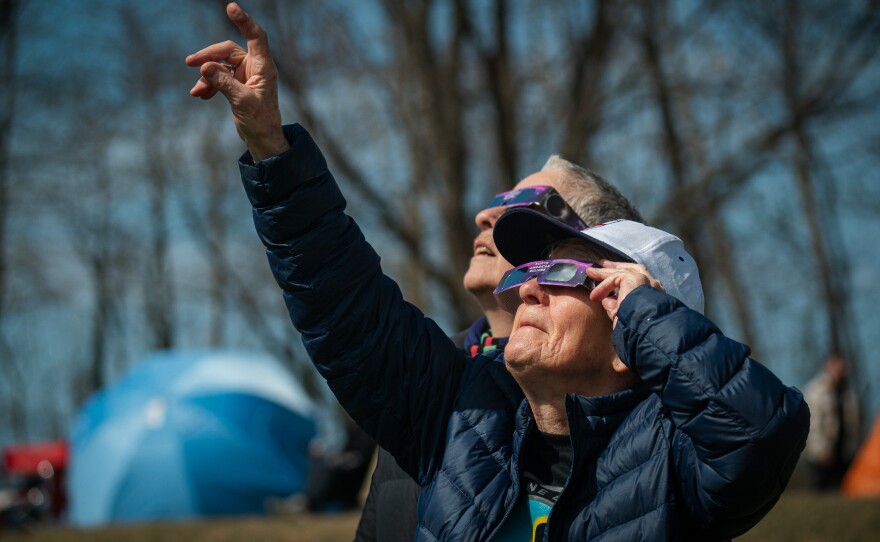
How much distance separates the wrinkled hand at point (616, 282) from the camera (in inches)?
90.8

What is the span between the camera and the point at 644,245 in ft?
8.19

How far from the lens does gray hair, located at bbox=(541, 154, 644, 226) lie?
3148 mm

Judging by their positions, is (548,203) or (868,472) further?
(868,472)

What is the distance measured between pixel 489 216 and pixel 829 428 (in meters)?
9.12

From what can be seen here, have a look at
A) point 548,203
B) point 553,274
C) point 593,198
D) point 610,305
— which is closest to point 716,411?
point 610,305

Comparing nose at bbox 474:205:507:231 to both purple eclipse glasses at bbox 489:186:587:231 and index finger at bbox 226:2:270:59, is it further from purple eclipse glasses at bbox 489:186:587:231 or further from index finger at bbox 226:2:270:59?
index finger at bbox 226:2:270:59

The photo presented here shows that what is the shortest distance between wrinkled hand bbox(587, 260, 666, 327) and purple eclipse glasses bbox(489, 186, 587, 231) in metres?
0.64

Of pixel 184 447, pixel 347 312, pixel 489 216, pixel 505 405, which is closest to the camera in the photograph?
pixel 347 312

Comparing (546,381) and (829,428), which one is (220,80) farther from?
(829,428)

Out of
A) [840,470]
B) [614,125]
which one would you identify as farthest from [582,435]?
[840,470]

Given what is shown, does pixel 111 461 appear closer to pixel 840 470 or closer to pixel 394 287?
pixel 840 470

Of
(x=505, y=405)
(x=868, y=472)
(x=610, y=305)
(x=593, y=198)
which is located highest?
(x=593, y=198)

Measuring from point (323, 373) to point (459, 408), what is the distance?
1.19 feet

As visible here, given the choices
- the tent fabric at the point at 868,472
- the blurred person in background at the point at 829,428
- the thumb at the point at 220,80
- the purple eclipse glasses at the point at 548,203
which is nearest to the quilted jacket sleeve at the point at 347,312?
the thumb at the point at 220,80
